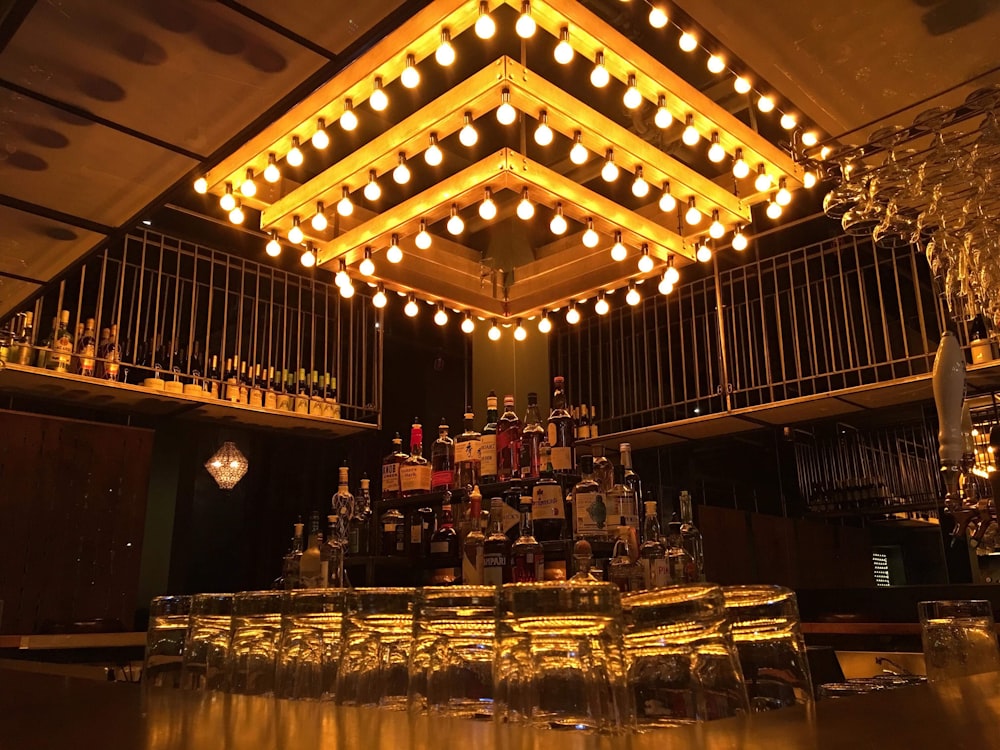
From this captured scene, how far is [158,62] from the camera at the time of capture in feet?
5.61

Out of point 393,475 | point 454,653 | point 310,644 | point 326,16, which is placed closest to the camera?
point 454,653

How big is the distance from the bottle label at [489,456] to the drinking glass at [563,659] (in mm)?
2098

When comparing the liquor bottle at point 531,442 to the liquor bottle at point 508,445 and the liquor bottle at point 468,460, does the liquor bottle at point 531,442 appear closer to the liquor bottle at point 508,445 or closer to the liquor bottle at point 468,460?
the liquor bottle at point 508,445

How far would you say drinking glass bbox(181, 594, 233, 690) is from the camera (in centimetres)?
104

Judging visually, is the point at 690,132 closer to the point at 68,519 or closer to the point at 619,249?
the point at 619,249

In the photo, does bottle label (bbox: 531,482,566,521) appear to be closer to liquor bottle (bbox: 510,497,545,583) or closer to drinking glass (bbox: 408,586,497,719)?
liquor bottle (bbox: 510,497,545,583)

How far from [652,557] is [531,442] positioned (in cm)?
65

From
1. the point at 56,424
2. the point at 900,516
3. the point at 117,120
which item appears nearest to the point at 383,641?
the point at 117,120

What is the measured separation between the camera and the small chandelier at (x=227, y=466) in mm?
5113

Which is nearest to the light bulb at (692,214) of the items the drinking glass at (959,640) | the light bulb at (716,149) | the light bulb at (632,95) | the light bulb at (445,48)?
the light bulb at (716,149)

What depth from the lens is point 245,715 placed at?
0.63 metres

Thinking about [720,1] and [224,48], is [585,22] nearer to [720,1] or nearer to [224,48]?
[720,1]

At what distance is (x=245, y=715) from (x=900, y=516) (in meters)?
5.77

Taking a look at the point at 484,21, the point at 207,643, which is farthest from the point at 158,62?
the point at 207,643
